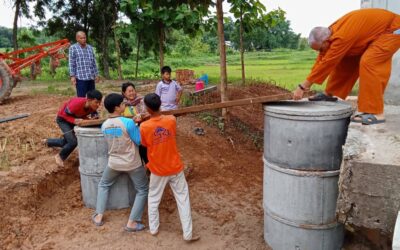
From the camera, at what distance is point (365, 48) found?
13.1 feet

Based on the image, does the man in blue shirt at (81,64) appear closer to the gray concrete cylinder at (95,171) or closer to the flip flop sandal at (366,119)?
the gray concrete cylinder at (95,171)

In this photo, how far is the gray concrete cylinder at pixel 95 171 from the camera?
4785mm

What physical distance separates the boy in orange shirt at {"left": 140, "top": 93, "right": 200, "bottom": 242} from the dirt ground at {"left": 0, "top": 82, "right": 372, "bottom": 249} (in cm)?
42

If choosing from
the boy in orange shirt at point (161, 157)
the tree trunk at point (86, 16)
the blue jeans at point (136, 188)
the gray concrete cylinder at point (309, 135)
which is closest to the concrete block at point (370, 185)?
the gray concrete cylinder at point (309, 135)

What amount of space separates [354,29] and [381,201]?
173 centimetres

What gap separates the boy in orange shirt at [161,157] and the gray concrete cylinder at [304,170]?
95cm

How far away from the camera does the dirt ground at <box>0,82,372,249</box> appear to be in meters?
4.38

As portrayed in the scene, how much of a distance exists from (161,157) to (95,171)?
119cm

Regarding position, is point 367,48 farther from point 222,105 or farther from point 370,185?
point 370,185

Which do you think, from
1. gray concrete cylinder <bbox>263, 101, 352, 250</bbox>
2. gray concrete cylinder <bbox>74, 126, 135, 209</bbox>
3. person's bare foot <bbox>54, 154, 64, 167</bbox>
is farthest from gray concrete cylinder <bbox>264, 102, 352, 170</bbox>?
person's bare foot <bbox>54, 154, 64, 167</bbox>

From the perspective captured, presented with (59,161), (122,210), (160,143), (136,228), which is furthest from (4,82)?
(160,143)

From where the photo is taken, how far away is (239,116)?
27.7ft

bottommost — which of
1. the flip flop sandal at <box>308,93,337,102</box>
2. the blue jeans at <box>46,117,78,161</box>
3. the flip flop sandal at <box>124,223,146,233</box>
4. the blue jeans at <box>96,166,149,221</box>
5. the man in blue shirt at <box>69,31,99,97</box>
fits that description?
the flip flop sandal at <box>124,223,146,233</box>

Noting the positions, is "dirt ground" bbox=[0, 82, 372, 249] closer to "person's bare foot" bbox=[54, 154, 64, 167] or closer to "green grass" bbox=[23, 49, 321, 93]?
"person's bare foot" bbox=[54, 154, 64, 167]
